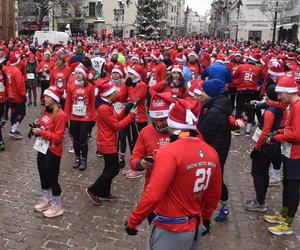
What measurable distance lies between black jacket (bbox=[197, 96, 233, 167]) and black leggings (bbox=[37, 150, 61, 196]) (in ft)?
7.10

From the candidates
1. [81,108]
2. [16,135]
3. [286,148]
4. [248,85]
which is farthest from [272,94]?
[16,135]

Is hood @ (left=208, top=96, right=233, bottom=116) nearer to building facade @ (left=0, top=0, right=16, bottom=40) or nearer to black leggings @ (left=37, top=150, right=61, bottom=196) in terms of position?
black leggings @ (left=37, top=150, right=61, bottom=196)

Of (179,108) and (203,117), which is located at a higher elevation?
(179,108)

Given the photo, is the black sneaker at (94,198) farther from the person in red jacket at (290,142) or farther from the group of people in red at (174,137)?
the person in red jacket at (290,142)

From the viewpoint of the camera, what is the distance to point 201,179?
11.2 feet

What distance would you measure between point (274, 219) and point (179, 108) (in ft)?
11.8

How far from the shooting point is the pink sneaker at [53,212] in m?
6.20

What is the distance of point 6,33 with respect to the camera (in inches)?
1470

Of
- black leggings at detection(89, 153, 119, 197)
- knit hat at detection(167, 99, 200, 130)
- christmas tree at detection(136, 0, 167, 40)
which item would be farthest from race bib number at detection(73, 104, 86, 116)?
christmas tree at detection(136, 0, 167, 40)

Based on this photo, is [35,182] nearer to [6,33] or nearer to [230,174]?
[230,174]

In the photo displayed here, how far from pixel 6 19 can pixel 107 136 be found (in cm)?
3414

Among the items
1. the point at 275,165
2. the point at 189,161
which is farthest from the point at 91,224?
the point at 275,165

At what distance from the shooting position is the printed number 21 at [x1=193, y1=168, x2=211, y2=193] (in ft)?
11.1

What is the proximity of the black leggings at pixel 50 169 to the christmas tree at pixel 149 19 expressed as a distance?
162 ft
